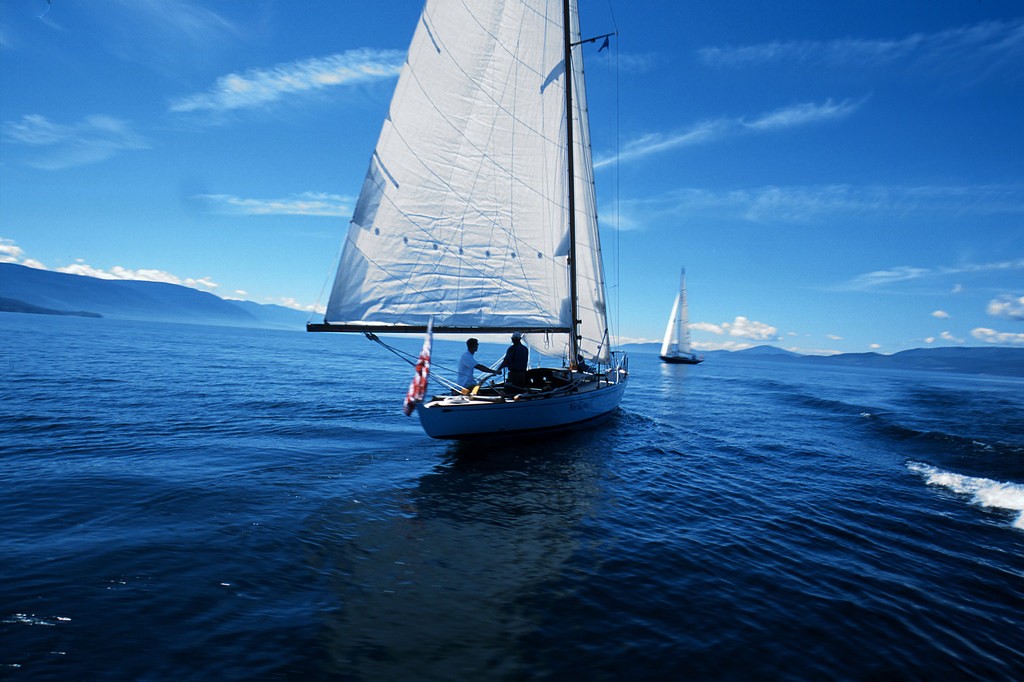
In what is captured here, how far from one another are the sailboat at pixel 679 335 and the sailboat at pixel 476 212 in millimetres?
74409

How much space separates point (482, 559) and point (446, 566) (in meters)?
0.64

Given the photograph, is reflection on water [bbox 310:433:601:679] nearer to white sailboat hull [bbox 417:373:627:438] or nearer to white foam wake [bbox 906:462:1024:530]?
white sailboat hull [bbox 417:373:627:438]

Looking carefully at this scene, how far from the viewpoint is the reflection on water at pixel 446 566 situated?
16.9 ft

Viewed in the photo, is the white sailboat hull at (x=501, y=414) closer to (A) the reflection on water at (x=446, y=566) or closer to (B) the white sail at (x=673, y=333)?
(A) the reflection on water at (x=446, y=566)

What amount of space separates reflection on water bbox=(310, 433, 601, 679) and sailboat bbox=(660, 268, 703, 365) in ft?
269

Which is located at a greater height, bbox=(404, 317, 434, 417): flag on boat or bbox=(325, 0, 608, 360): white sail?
bbox=(325, 0, 608, 360): white sail

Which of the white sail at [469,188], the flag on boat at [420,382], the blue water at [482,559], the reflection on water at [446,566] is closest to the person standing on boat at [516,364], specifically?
the white sail at [469,188]

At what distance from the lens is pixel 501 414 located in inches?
557

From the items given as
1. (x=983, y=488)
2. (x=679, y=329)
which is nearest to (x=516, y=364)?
(x=983, y=488)

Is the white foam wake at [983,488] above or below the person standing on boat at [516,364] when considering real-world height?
below

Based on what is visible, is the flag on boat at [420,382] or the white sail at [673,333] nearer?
the flag on boat at [420,382]

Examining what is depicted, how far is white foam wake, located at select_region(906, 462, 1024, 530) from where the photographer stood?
39.9 ft

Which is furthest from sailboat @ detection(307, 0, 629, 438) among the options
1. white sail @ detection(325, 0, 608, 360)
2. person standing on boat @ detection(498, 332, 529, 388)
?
person standing on boat @ detection(498, 332, 529, 388)

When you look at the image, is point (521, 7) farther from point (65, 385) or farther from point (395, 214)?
point (65, 385)
